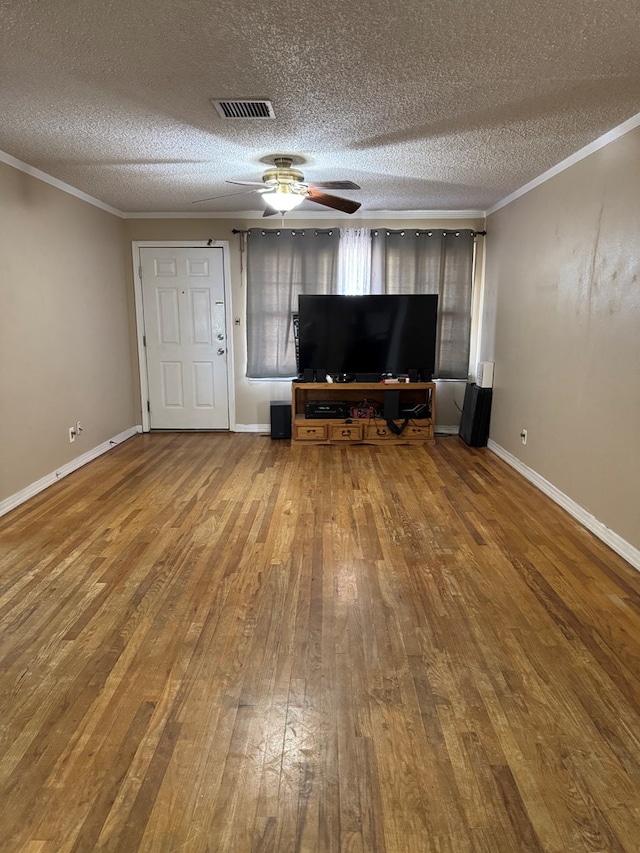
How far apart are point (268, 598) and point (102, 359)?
3.64m

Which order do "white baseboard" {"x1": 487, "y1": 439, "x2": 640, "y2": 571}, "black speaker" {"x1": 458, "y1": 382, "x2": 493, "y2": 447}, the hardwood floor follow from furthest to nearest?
1. "black speaker" {"x1": 458, "y1": 382, "x2": 493, "y2": 447}
2. "white baseboard" {"x1": 487, "y1": 439, "x2": 640, "y2": 571}
3. the hardwood floor

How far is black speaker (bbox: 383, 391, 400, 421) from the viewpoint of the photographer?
5.56m

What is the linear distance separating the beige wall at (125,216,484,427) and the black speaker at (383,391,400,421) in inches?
30.2

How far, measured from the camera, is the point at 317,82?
247 centimetres

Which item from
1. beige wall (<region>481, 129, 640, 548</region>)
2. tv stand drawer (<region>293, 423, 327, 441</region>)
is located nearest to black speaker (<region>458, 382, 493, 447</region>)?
beige wall (<region>481, 129, 640, 548</region>)

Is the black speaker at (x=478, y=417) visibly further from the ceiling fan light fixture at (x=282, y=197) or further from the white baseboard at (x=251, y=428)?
the ceiling fan light fixture at (x=282, y=197)

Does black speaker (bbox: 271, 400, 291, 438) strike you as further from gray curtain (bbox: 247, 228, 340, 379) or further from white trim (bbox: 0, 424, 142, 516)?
white trim (bbox: 0, 424, 142, 516)

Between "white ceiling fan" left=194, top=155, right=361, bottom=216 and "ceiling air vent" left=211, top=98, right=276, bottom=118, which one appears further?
"white ceiling fan" left=194, top=155, right=361, bottom=216

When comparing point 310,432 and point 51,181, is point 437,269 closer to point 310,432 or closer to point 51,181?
point 310,432

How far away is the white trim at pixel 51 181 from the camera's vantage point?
369 cm

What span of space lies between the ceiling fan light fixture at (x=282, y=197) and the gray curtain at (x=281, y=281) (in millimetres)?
1838

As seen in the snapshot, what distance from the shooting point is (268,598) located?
2.59 meters

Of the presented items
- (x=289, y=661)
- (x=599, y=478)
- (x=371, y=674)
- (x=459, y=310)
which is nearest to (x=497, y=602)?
(x=371, y=674)

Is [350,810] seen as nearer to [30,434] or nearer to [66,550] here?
[66,550]
